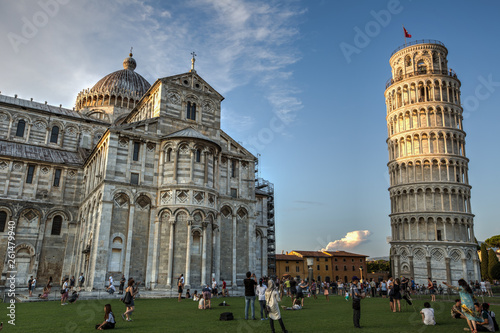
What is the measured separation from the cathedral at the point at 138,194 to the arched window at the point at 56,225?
10cm

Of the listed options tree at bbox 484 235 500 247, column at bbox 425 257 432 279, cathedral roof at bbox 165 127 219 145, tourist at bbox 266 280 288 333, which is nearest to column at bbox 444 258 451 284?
column at bbox 425 257 432 279

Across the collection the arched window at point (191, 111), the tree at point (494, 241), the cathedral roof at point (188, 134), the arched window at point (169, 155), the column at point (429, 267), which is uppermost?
the arched window at point (191, 111)

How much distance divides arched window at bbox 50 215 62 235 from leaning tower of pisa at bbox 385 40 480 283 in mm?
39763

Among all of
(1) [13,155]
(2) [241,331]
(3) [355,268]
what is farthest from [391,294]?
(3) [355,268]

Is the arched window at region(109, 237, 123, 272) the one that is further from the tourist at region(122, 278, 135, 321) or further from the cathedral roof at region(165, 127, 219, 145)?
the tourist at region(122, 278, 135, 321)

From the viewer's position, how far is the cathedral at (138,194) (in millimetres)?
26766

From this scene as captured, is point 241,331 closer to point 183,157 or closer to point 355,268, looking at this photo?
point 183,157

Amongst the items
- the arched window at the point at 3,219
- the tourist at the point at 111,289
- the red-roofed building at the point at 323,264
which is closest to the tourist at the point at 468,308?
the tourist at the point at 111,289

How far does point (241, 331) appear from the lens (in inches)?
442

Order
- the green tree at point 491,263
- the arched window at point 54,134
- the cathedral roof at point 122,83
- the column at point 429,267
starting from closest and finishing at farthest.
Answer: the arched window at point 54,134 → the column at point 429,267 → the cathedral roof at point 122,83 → the green tree at point 491,263

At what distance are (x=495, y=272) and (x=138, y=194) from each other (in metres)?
56.2

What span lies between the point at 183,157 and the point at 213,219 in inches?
211

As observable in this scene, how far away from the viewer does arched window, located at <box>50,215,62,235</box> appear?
3403 cm

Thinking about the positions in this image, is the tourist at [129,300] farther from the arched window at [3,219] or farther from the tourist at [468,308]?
the arched window at [3,219]
